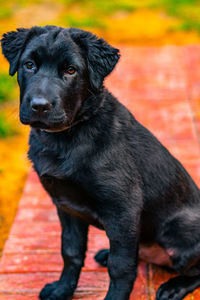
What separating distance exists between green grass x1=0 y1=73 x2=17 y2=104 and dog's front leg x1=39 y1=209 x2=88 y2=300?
3.27m

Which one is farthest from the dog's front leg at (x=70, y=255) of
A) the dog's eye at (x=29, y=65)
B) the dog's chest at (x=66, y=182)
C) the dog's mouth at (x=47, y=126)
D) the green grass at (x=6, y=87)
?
the green grass at (x=6, y=87)

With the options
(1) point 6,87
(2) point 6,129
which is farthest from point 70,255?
(1) point 6,87

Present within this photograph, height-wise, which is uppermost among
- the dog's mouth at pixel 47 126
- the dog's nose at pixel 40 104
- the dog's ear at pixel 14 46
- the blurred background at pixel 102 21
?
Result: the blurred background at pixel 102 21

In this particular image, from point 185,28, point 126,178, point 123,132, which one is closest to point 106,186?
point 126,178

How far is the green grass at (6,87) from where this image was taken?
6027 millimetres

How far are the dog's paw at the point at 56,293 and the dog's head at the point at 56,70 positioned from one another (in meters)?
1.07

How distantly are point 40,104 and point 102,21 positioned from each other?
629 cm

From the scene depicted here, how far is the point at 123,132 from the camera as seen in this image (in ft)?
9.16

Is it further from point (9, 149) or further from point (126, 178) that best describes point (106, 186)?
point (9, 149)

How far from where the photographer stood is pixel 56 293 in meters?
3.06

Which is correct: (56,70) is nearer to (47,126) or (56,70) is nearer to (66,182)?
(47,126)

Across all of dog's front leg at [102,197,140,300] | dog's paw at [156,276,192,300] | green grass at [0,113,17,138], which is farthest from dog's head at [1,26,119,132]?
green grass at [0,113,17,138]

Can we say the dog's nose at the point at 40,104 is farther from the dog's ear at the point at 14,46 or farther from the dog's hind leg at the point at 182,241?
the dog's hind leg at the point at 182,241

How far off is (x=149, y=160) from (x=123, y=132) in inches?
9.2
